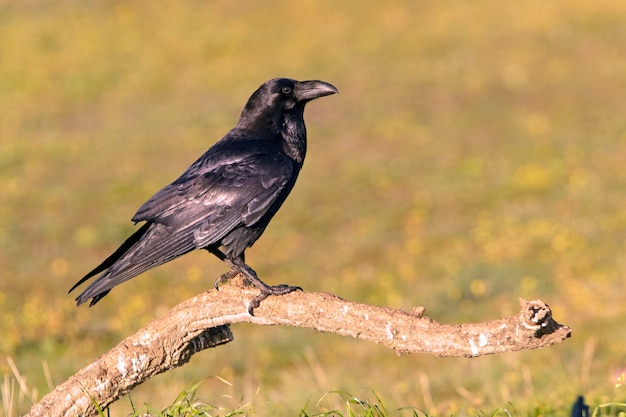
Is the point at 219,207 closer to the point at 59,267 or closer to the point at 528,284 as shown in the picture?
the point at 528,284

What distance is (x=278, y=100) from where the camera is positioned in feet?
22.5

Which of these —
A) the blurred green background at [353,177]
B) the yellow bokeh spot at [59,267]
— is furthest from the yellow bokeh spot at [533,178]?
the yellow bokeh spot at [59,267]

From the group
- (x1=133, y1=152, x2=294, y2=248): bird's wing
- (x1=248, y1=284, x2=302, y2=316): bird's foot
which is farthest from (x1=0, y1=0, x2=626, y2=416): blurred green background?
(x1=133, y1=152, x2=294, y2=248): bird's wing

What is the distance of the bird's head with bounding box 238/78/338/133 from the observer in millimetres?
6844

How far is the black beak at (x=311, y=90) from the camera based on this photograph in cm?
684

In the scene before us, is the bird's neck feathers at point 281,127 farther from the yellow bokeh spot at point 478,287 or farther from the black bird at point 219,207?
the yellow bokeh spot at point 478,287

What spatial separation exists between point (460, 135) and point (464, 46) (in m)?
10.6

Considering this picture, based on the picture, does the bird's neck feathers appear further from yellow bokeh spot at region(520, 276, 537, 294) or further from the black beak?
yellow bokeh spot at region(520, 276, 537, 294)

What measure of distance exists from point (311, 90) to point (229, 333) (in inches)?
70.2

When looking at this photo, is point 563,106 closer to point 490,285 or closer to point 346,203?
point 346,203

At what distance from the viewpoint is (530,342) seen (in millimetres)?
4691

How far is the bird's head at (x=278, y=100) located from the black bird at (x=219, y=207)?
0.5 inches

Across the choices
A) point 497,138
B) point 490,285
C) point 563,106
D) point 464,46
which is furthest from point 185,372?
point 464,46

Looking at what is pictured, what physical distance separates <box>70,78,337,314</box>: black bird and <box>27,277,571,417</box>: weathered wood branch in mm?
275
